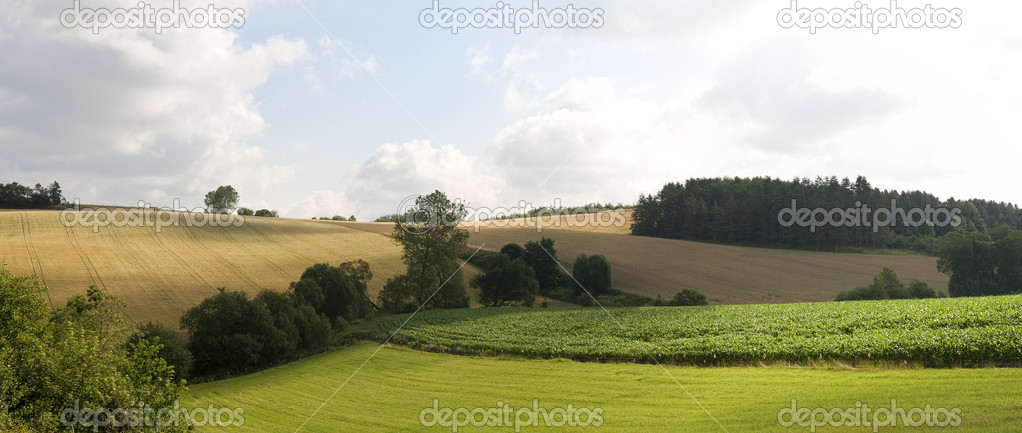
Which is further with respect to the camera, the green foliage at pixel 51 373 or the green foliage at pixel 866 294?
the green foliage at pixel 866 294

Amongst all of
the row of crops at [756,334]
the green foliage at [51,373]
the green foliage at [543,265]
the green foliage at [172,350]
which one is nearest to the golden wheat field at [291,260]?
the green foliage at [543,265]

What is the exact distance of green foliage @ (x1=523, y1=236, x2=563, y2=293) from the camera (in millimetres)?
70188

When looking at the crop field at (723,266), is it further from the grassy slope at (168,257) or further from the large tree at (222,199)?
the large tree at (222,199)

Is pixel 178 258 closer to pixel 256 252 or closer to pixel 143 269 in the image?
pixel 143 269

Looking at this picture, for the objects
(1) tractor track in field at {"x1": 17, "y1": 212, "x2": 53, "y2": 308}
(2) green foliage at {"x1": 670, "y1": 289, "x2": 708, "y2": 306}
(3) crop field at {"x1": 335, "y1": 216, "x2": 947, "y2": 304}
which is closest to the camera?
(1) tractor track in field at {"x1": 17, "y1": 212, "x2": 53, "y2": 308}

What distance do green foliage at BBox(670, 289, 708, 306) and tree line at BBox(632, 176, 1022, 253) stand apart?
42927 millimetres

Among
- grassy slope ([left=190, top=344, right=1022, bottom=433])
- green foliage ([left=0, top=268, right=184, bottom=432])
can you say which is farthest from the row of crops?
green foliage ([left=0, top=268, right=184, bottom=432])

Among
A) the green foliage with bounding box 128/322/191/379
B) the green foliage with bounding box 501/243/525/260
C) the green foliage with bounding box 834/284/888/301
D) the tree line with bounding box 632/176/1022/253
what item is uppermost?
the tree line with bounding box 632/176/1022/253

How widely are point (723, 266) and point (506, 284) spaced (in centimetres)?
3234

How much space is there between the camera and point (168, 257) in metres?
62.3

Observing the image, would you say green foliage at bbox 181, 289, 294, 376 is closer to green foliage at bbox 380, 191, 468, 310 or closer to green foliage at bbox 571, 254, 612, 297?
green foliage at bbox 380, 191, 468, 310

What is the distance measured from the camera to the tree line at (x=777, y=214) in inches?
3701

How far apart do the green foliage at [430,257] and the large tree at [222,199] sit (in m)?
89.8

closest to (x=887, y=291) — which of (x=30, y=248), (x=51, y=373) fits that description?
(x=51, y=373)
